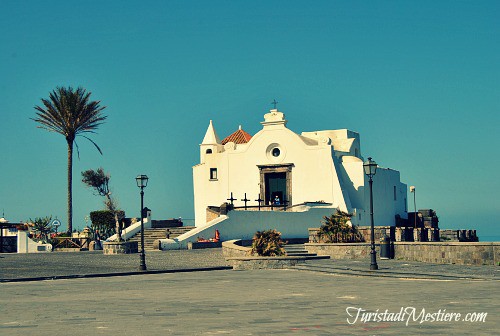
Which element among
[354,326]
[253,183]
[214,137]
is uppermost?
[214,137]

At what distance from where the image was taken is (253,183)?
193 ft

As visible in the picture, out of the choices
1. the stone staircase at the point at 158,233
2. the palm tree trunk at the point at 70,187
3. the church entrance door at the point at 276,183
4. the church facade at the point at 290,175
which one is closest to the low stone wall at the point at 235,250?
the stone staircase at the point at 158,233

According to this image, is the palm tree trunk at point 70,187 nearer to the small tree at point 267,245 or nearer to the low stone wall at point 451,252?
the small tree at point 267,245

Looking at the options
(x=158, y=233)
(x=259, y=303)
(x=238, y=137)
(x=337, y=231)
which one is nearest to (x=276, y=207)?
(x=158, y=233)

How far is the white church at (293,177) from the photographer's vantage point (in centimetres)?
5569

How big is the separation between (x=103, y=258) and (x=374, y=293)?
21.0m

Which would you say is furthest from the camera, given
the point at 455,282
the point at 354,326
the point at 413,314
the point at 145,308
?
the point at 455,282

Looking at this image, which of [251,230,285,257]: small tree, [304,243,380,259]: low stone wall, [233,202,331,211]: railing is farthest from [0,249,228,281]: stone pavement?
[233,202,331,211]: railing

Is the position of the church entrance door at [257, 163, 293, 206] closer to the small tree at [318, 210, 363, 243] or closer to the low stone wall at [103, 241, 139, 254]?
the low stone wall at [103, 241, 139, 254]

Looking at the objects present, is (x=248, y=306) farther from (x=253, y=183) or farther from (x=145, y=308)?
(x=253, y=183)

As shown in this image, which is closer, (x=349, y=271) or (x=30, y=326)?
(x=30, y=326)

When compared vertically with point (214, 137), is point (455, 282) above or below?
below

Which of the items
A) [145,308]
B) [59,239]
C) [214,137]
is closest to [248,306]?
[145,308]

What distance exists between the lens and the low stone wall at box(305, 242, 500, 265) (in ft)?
86.2
